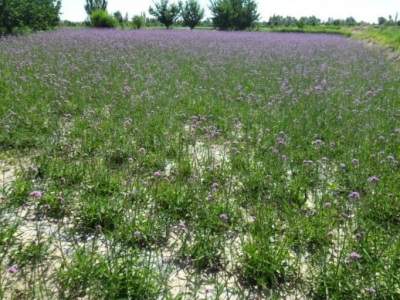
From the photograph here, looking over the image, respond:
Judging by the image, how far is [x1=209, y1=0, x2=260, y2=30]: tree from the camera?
40656mm

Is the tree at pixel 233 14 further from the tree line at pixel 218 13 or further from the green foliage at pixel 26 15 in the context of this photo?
the green foliage at pixel 26 15

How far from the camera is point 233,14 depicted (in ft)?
134

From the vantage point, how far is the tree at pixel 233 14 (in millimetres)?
40656

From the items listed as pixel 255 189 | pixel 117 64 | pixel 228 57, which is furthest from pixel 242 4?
pixel 255 189

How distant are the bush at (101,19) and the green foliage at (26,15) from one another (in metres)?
8.40

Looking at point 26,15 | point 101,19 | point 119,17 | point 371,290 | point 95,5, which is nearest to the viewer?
point 371,290

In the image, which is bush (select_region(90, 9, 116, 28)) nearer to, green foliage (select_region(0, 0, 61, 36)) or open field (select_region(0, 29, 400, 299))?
green foliage (select_region(0, 0, 61, 36))

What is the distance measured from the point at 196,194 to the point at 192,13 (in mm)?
41387

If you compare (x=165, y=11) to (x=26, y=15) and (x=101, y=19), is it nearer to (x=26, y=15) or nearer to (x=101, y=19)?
(x=101, y=19)

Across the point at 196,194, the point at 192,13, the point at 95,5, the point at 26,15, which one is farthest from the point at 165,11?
the point at 196,194

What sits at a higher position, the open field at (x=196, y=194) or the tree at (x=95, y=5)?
the tree at (x=95, y=5)

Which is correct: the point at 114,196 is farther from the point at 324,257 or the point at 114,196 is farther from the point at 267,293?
the point at 324,257

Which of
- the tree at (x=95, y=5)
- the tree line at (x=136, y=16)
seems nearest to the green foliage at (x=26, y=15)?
the tree line at (x=136, y=16)

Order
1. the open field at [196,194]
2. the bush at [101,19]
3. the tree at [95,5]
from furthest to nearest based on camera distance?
1. the tree at [95,5]
2. the bush at [101,19]
3. the open field at [196,194]
